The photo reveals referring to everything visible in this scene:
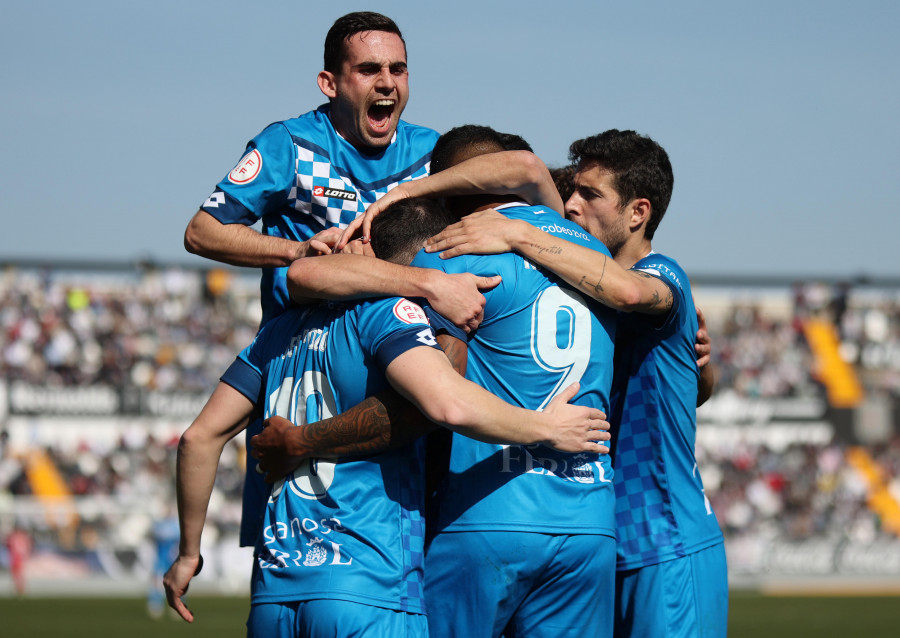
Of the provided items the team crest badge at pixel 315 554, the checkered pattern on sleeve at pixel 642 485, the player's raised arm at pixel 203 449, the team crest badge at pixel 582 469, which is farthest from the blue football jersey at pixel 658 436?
the player's raised arm at pixel 203 449

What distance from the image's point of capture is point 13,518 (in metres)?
21.6

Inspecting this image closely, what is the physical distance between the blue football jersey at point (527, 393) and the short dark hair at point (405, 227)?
9 centimetres

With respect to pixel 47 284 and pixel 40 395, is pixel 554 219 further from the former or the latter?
pixel 47 284

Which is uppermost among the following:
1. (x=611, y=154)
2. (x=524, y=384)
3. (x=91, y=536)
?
(x=611, y=154)

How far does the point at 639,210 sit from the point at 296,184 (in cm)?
152

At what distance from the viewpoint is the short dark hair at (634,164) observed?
14.3 feet

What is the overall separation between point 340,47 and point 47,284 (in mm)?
22617

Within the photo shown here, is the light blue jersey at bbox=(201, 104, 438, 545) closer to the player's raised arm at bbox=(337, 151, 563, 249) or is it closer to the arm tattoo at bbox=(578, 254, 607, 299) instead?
the player's raised arm at bbox=(337, 151, 563, 249)

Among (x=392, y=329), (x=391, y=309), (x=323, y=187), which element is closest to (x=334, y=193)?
(x=323, y=187)

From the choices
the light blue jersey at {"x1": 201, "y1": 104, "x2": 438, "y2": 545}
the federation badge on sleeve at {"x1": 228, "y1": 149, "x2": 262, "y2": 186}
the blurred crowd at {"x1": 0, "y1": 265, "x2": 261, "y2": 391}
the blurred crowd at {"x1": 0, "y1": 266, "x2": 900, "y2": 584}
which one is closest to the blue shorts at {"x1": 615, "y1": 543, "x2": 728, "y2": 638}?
the light blue jersey at {"x1": 201, "y1": 104, "x2": 438, "y2": 545}

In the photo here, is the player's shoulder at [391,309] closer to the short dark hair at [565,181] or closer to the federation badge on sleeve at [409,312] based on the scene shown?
the federation badge on sleeve at [409,312]

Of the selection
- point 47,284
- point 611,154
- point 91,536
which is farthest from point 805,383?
point 611,154

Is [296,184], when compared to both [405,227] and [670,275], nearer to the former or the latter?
[405,227]

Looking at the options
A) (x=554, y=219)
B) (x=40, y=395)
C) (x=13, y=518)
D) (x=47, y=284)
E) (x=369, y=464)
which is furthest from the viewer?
(x=47, y=284)
